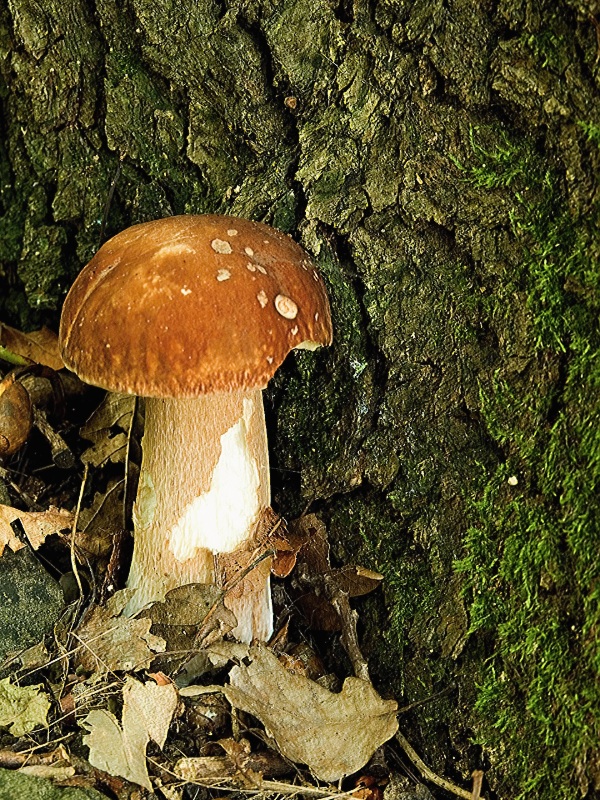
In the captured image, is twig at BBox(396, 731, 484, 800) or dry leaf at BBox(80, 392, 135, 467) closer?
twig at BBox(396, 731, 484, 800)

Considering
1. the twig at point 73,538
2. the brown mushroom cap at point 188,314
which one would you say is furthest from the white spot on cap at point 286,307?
the twig at point 73,538

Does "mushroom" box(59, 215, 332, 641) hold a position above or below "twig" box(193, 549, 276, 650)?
above

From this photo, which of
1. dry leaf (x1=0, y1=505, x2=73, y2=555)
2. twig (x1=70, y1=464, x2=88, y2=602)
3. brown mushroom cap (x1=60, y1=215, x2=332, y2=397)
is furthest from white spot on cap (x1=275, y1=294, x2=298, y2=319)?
dry leaf (x1=0, y1=505, x2=73, y2=555)

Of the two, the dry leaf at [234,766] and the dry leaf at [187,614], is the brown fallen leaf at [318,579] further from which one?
the dry leaf at [234,766]

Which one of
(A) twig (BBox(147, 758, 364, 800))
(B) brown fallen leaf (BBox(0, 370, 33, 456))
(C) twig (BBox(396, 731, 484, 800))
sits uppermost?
(B) brown fallen leaf (BBox(0, 370, 33, 456))

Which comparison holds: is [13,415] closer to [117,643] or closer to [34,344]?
[34,344]

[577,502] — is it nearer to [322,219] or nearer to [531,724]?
[531,724]

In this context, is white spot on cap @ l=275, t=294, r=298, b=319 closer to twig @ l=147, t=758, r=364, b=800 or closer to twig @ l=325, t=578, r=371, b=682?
twig @ l=325, t=578, r=371, b=682

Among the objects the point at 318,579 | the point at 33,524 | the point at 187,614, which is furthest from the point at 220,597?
the point at 33,524
